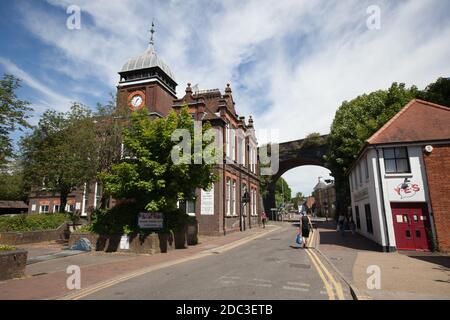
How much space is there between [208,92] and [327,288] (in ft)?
96.7

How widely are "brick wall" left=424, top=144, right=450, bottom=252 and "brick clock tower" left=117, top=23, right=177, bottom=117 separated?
923 inches

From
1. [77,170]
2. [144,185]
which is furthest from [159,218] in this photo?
[77,170]

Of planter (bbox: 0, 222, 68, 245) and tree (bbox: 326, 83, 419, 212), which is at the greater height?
tree (bbox: 326, 83, 419, 212)

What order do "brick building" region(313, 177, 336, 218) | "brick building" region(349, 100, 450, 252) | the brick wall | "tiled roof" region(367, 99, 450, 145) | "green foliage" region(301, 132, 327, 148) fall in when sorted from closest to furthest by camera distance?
the brick wall < "brick building" region(349, 100, 450, 252) < "tiled roof" region(367, 99, 450, 145) < "green foliage" region(301, 132, 327, 148) < "brick building" region(313, 177, 336, 218)

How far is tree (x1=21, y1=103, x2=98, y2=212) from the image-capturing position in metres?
19.0

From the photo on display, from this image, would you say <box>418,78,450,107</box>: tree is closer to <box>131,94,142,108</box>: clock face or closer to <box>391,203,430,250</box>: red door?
<box>391,203,430,250</box>: red door

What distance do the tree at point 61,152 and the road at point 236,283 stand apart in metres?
11.9

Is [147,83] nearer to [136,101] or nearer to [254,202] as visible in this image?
[136,101]

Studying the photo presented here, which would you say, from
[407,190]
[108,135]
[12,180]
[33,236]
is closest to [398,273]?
[407,190]

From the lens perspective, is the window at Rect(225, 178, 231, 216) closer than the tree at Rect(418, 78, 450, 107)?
No

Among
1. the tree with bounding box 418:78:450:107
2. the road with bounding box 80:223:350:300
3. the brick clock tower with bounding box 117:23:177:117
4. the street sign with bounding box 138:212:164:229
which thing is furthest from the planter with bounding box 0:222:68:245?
the tree with bounding box 418:78:450:107

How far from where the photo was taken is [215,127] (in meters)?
26.5

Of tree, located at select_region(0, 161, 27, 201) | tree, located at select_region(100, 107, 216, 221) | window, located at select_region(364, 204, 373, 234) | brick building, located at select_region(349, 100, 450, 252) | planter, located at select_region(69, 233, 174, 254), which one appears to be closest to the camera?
brick building, located at select_region(349, 100, 450, 252)
